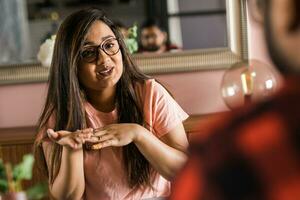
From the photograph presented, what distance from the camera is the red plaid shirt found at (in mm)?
107

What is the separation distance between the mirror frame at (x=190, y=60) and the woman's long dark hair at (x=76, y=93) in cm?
99

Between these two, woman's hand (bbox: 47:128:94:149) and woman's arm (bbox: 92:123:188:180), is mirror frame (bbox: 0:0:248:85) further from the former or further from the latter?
woman's hand (bbox: 47:128:94:149)

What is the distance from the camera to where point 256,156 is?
0.36ft

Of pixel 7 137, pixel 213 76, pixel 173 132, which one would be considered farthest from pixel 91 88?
pixel 213 76

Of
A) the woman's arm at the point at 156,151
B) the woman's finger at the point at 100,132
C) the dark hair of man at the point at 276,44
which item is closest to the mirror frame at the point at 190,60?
the woman's arm at the point at 156,151

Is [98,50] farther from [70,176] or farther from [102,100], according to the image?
[70,176]

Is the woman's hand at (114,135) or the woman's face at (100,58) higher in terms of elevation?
the woman's face at (100,58)

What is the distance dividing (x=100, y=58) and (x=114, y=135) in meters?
0.18

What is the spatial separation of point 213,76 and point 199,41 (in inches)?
5.9

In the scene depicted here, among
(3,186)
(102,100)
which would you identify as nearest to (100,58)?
(102,100)

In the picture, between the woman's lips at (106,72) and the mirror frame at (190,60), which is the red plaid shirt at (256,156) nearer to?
the woman's lips at (106,72)

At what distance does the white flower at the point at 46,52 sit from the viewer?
204 centimetres

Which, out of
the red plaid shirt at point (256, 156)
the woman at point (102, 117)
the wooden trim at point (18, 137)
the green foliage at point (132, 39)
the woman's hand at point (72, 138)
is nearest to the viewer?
the red plaid shirt at point (256, 156)

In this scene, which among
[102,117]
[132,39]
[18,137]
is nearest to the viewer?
[102,117]
